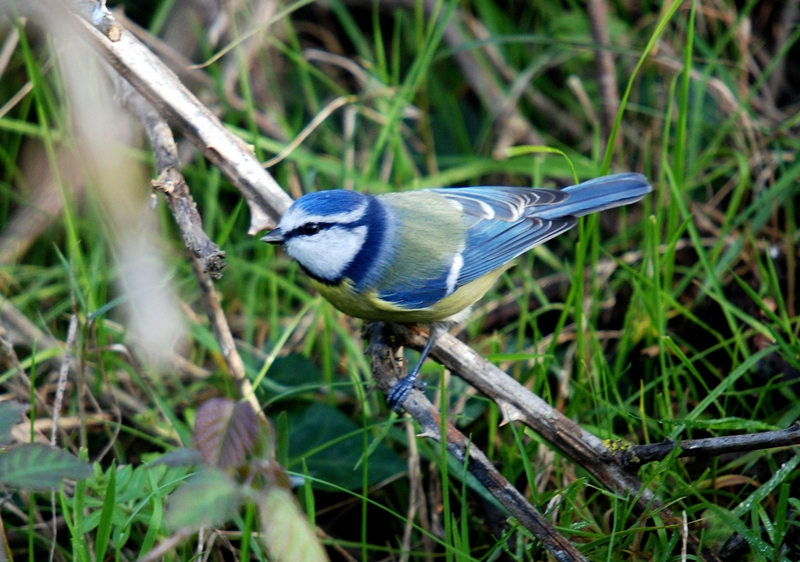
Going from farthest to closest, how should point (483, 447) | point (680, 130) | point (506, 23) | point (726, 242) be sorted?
point (506, 23), point (726, 242), point (483, 447), point (680, 130)

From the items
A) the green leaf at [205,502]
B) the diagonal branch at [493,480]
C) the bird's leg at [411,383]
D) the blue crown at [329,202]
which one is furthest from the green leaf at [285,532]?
the blue crown at [329,202]

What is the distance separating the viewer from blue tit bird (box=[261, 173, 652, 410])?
6.71 ft

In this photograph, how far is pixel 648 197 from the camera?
2.73 meters

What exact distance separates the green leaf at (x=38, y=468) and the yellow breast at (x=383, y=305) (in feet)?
3.26

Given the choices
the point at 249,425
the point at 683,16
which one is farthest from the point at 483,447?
the point at 683,16

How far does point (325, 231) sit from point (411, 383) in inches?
19.8

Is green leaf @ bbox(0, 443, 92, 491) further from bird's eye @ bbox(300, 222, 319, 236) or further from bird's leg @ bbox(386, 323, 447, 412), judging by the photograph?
bird's eye @ bbox(300, 222, 319, 236)

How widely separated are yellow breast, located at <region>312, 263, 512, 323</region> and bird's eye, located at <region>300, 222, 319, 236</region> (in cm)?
18

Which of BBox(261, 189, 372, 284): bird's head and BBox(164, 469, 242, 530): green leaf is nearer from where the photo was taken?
BBox(164, 469, 242, 530): green leaf

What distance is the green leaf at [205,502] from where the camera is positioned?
991mm

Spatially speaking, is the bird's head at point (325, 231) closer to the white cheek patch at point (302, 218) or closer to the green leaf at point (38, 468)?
the white cheek patch at point (302, 218)

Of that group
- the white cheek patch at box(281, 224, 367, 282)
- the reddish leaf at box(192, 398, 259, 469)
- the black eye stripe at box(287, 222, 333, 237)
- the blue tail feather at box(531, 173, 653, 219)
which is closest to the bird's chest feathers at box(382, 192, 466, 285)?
the white cheek patch at box(281, 224, 367, 282)

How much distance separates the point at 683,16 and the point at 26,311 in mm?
3026

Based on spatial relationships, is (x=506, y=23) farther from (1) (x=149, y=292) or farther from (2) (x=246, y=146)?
(1) (x=149, y=292)
